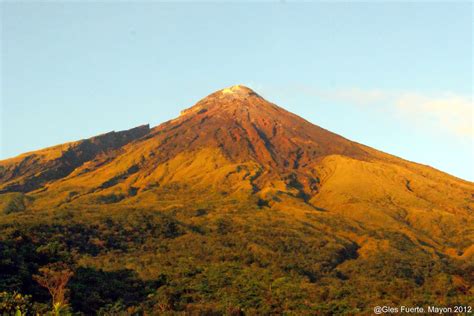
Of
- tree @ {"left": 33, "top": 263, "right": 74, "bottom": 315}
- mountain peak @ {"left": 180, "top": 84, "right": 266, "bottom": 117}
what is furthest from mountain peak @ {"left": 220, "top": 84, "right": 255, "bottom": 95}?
tree @ {"left": 33, "top": 263, "right": 74, "bottom": 315}

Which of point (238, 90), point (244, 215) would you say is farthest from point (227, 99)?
point (244, 215)

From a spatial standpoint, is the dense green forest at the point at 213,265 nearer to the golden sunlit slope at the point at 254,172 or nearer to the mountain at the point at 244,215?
the mountain at the point at 244,215

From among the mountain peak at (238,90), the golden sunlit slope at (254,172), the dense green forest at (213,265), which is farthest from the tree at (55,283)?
the mountain peak at (238,90)

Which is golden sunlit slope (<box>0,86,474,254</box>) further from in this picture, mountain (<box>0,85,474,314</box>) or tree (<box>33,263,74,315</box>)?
tree (<box>33,263,74,315</box>)


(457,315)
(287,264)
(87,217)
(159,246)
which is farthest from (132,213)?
(457,315)

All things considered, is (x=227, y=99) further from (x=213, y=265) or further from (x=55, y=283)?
(x=55, y=283)

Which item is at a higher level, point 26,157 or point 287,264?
point 26,157

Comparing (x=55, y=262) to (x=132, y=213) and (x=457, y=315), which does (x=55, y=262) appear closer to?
(x=132, y=213)
